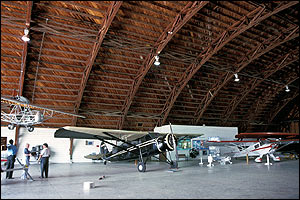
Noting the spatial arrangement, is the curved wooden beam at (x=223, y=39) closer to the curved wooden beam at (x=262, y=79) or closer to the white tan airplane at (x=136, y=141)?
the curved wooden beam at (x=262, y=79)

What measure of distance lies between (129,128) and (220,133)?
11.0 meters

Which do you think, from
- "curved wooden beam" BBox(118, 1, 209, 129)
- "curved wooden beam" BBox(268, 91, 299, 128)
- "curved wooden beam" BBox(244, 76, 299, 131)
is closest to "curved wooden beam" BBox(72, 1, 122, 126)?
"curved wooden beam" BBox(118, 1, 209, 129)

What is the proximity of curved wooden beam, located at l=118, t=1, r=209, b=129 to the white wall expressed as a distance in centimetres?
461

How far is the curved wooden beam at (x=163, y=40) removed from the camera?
1455 centimetres

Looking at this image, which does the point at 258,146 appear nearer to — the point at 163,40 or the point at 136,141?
the point at 136,141

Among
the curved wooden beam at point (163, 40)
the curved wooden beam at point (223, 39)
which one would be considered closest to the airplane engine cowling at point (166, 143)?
the curved wooden beam at point (163, 40)

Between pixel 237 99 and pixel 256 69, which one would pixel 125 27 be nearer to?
pixel 256 69

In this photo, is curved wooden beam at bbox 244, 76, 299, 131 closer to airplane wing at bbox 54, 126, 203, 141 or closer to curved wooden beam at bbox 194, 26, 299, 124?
curved wooden beam at bbox 194, 26, 299, 124

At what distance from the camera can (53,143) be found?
2162cm

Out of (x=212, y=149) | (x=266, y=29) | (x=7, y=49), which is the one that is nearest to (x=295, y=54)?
(x=266, y=29)

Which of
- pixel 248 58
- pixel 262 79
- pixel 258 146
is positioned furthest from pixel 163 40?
pixel 262 79

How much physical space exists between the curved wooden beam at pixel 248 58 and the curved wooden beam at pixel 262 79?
4.18 m

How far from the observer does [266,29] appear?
742 inches

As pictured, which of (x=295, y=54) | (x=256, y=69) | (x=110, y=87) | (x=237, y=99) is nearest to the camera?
(x=110, y=87)
